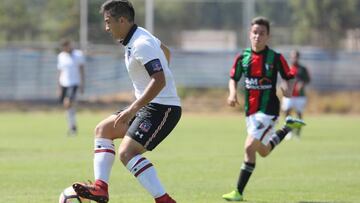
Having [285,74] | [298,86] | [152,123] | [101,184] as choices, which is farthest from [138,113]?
[298,86]

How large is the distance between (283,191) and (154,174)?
125 inches

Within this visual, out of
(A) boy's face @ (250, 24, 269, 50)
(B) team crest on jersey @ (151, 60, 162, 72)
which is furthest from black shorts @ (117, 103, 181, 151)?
(A) boy's face @ (250, 24, 269, 50)

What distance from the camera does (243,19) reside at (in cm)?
3644

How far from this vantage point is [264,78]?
11062 millimetres

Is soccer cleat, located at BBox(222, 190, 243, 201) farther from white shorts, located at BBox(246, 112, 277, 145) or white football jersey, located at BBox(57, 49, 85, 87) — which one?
white football jersey, located at BBox(57, 49, 85, 87)

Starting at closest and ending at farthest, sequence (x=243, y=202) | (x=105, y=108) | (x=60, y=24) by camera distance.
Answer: (x=243, y=202), (x=105, y=108), (x=60, y=24)

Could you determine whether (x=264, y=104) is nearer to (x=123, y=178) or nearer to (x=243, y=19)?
(x=123, y=178)

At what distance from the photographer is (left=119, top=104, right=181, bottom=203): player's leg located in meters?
8.55

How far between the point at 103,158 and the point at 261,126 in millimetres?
2768

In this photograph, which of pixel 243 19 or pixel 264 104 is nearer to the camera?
pixel 264 104

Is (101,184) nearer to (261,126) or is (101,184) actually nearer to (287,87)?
(261,126)

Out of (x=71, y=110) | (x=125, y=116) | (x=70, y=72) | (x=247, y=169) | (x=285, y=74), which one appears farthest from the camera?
(x=70, y=72)

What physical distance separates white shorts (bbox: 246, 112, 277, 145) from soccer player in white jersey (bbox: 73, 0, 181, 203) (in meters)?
2.33

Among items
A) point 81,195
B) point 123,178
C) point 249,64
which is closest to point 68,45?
point 123,178
